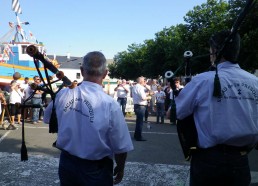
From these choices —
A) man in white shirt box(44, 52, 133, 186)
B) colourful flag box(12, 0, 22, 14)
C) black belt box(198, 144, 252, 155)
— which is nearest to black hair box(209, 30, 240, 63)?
black belt box(198, 144, 252, 155)

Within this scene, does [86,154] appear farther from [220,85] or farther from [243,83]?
[243,83]

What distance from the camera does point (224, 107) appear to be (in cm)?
234

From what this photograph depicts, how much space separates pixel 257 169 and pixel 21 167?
4.31 meters

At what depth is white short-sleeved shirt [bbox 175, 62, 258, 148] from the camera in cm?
232

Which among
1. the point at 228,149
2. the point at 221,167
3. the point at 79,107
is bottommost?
the point at 221,167

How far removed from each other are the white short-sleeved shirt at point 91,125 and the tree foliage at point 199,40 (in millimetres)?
833

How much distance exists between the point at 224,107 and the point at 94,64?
42.4 inches

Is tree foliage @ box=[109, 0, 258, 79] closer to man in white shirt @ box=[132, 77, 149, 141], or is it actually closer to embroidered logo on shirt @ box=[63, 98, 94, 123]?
embroidered logo on shirt @ box=[63, 98, 94, 123]

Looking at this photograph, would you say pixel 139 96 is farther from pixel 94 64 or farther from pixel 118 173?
pixel 94 64

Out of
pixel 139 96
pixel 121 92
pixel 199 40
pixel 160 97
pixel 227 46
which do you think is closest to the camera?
pixel 227 46

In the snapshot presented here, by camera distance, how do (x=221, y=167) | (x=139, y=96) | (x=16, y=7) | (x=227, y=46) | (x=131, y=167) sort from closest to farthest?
(x=221, y=167)
(x=227, y=46)
(x=131, y=167)
(x=139, y=96)
(x=16, y=7)

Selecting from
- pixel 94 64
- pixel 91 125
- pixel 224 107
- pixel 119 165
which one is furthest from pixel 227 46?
pixel 119 165

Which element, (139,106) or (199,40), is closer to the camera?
(139,106)

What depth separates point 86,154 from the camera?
247 centimetres
